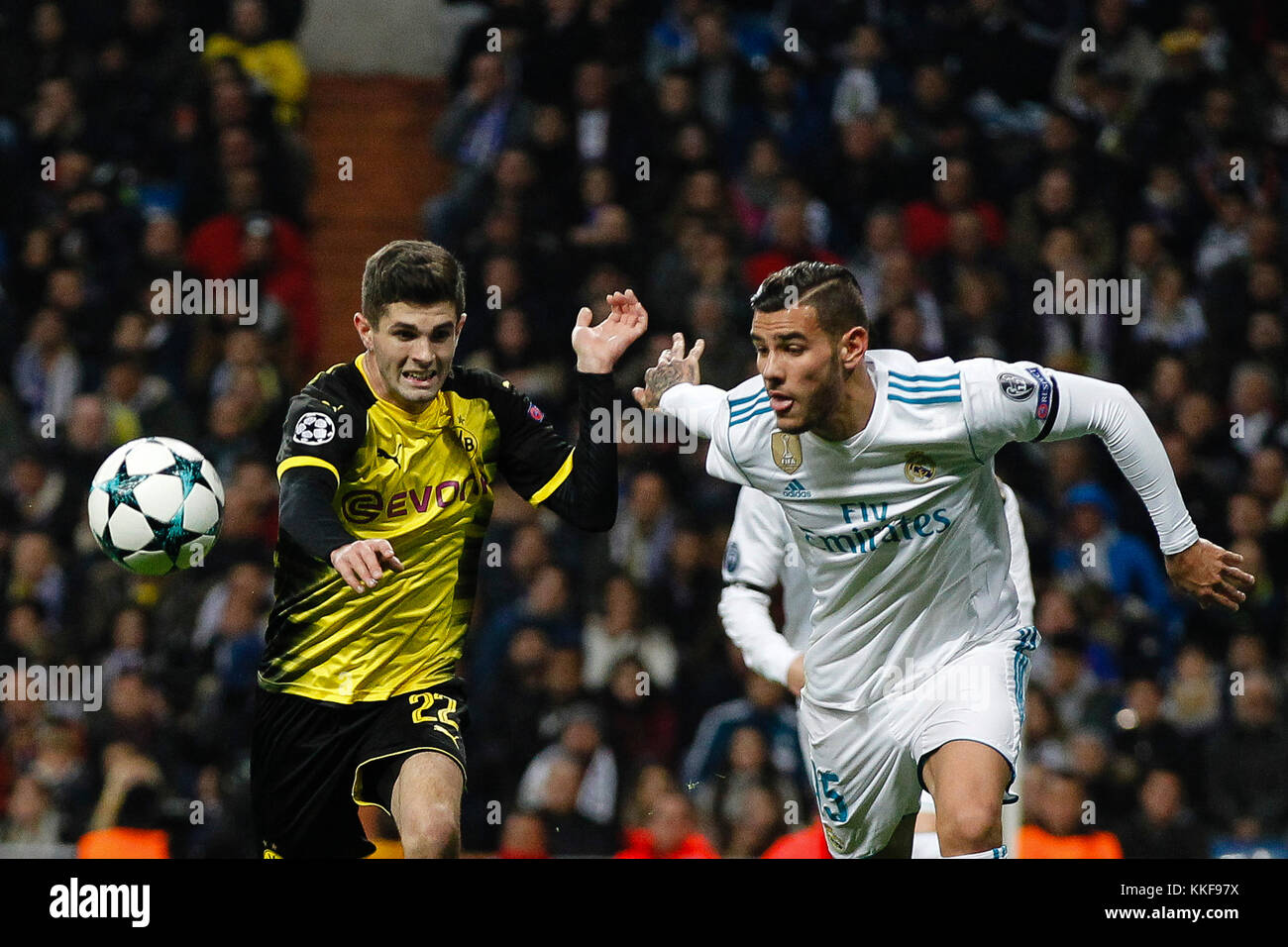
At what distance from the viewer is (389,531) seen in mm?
5047

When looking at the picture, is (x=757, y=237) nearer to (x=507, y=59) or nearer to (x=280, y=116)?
(x=507, y=59)

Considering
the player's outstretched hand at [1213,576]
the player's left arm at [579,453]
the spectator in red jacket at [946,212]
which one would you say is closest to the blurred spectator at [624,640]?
the spectator in red jacket at [946,212]

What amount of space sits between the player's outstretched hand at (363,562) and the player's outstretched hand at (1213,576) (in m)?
2.17

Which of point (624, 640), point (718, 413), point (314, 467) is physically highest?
point (718, 413)

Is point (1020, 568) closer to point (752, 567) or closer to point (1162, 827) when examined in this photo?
point (752, 567)

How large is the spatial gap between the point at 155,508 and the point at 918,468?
2284mm

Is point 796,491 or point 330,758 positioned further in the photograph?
point 796,491

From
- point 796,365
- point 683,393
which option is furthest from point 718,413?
point 796,365

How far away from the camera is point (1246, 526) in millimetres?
8945

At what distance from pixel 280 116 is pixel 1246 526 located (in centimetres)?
560

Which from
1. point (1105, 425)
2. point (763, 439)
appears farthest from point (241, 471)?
point (1105, 425)

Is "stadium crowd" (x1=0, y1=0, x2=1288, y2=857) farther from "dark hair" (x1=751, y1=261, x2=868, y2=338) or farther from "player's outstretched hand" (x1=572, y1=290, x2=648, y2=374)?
"dark hair" (x1=751, y1=261, x2=868, y2=338)

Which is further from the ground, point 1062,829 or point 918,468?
point 918,468

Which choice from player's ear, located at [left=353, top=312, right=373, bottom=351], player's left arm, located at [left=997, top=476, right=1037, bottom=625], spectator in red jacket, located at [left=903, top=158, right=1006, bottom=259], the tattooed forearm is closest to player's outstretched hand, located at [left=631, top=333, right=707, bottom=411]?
the tattooed forearm
